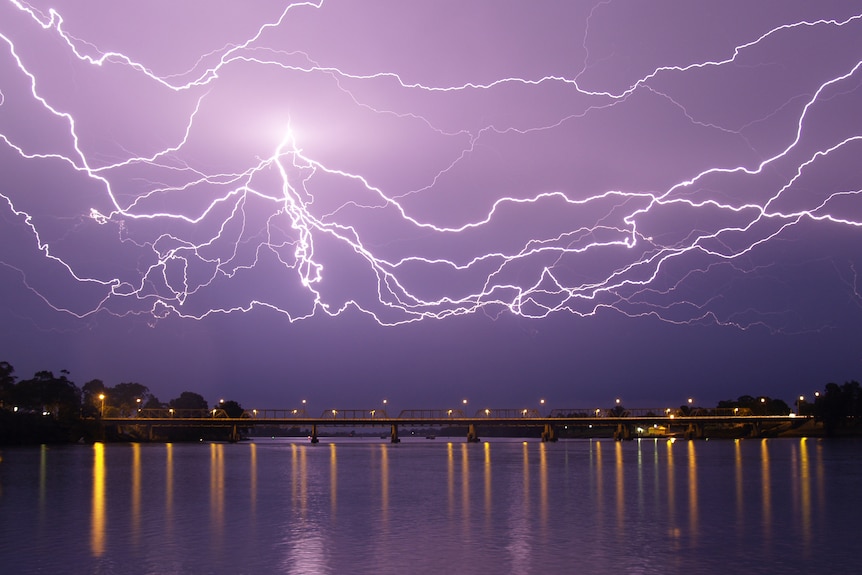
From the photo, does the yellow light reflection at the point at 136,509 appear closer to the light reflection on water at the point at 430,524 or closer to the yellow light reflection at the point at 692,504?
the light reflection on water at the point at 430,524

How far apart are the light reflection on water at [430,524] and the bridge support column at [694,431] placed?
106 meters

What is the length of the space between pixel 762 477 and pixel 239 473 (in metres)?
28.1

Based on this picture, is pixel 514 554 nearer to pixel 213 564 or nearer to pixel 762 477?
pixel 213 564

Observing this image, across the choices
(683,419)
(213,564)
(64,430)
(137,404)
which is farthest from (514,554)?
(137,404)

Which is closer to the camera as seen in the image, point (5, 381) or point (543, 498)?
point (543, 498)

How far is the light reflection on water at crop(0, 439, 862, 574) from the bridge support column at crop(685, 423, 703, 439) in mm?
106466

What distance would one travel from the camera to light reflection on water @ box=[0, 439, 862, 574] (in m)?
18.5

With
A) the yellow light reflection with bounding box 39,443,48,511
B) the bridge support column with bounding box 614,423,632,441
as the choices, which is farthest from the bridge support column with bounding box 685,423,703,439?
the yellow light reflection with bounding box 39,443,48,511

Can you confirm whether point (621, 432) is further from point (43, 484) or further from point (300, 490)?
point (43, 484)

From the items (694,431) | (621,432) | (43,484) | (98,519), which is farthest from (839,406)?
(98,519)

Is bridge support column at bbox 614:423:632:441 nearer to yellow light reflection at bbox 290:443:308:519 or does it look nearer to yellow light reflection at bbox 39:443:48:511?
yellow light reflection at bbox 290:443:308:519

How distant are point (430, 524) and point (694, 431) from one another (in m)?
133

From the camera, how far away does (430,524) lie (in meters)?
24.8

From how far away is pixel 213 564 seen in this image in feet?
59.7
